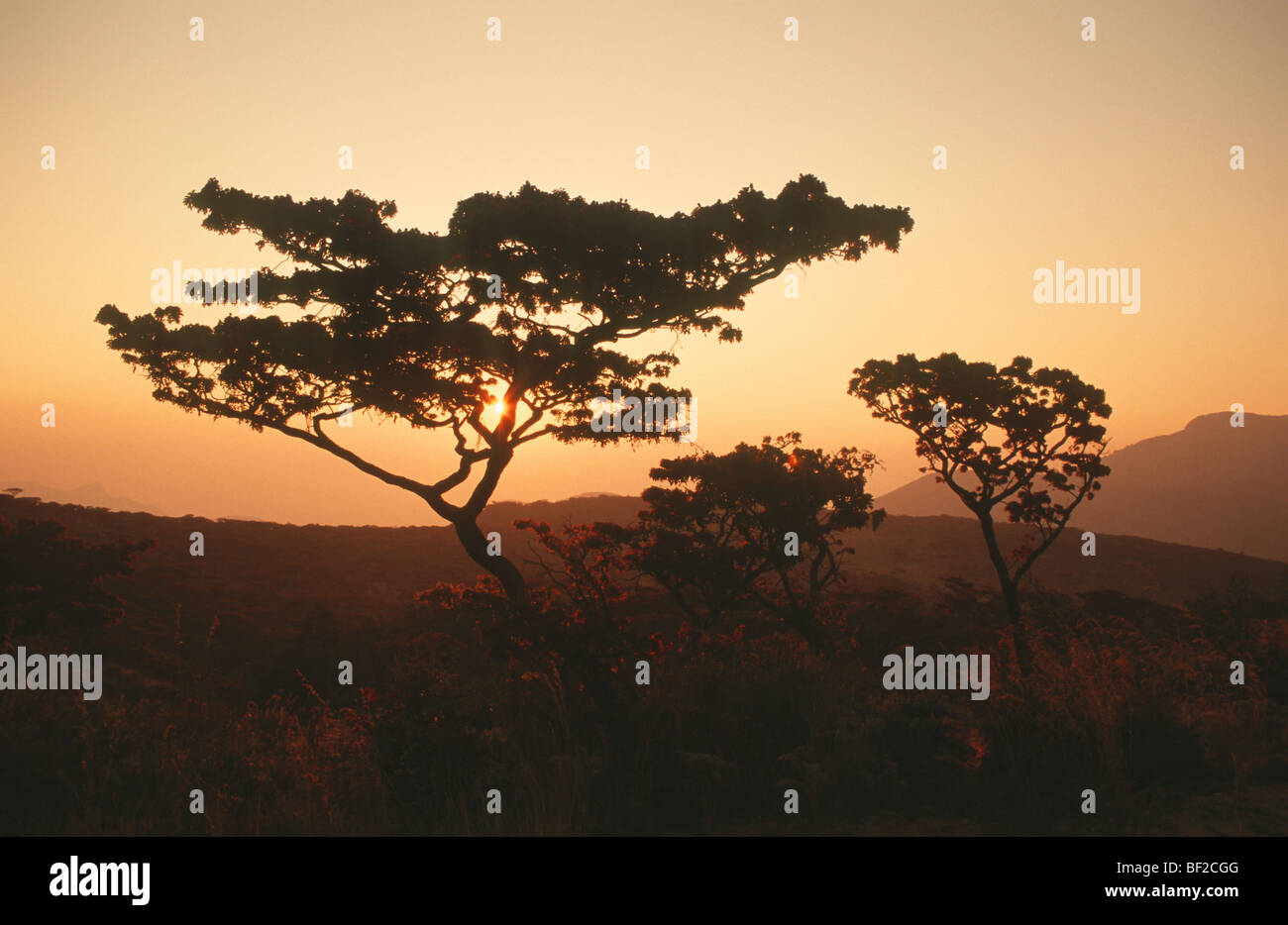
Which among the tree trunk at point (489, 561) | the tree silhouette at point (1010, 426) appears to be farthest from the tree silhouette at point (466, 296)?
the tree silhouette at point (1010, 426)

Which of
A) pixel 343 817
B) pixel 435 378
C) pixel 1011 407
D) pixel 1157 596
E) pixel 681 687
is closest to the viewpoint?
pixel 343 817

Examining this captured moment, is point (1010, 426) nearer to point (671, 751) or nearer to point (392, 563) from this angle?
point (671, 751)

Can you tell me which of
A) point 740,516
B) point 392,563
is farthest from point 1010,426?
point 392,563

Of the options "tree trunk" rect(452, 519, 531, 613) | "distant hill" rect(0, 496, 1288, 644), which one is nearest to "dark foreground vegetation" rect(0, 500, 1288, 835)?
"tree trunk" rect(452, 519, 531, 613)

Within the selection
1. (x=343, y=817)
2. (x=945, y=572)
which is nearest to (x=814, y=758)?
(x=343, y=817)

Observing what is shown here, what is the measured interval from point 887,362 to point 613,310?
9470mm

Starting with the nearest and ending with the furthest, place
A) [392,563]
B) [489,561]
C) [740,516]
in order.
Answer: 1. [489,561]
2. [740,516]
3. [392,563]

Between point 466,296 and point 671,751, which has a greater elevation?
point 466,296

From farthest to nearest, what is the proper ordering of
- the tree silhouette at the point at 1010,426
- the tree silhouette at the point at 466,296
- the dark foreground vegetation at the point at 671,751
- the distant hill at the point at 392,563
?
the distant hill at the point at 392,563 → the tree silhouette at the point at 1010,426 → the tree silhouette at the point at 466,296 → the dark foreground vegetation at the point at 671,751

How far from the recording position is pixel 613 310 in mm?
15789

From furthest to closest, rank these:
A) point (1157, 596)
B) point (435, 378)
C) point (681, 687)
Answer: point (1157, 596) → point (435, 378) → point (681, 687)

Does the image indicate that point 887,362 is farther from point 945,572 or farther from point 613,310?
point 945,572

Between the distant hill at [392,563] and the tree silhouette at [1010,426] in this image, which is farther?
the distant hill at [392,563]

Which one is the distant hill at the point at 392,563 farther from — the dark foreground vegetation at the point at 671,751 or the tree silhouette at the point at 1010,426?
the dark foreground vegetation at the point at 671,751
